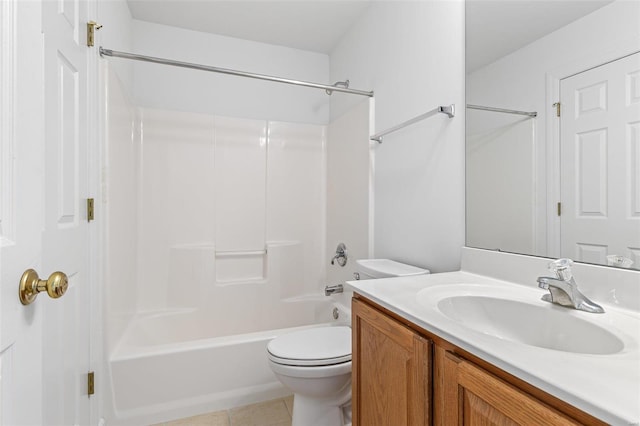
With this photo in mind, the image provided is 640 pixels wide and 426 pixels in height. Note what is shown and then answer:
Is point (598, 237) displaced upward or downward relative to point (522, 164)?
downward

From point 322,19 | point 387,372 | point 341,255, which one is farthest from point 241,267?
point 322,19

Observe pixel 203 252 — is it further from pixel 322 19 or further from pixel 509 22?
pixel 509 22

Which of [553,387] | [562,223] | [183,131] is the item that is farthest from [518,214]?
[183,131]

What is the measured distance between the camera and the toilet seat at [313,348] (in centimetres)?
133

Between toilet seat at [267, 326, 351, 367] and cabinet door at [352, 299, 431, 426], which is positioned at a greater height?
cabinet door at [352, 299, 431, 426]

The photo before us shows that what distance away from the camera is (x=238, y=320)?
2393mm

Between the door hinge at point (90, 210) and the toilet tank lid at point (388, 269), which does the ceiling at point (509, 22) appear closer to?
the toilet tank lid at point (388, 269)

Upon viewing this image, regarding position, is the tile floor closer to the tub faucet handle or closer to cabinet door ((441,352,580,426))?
the tub faucet handle

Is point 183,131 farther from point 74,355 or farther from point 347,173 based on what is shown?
point 74,355

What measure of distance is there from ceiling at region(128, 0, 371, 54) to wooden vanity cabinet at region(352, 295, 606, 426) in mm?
1950

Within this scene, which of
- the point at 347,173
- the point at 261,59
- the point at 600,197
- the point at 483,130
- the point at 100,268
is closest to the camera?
the point at 600,197

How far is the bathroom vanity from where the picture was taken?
451 mm

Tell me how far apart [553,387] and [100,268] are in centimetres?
166

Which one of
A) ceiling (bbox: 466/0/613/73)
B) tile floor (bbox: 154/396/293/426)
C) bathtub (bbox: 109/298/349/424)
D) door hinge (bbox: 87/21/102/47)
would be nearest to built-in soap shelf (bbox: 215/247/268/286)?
bathtub (bbox: 109/298/349/424)
